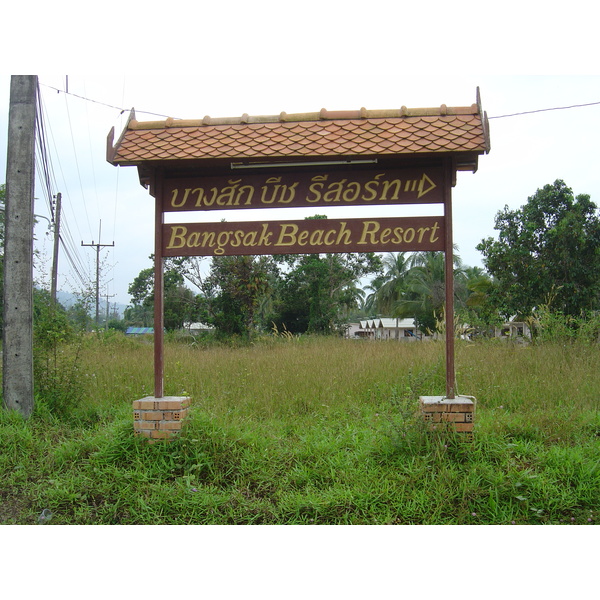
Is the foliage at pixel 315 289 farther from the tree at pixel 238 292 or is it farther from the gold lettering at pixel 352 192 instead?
the gold lettering at pixel 352 192

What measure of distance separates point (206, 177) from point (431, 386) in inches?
149

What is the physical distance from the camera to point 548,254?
50.8ft

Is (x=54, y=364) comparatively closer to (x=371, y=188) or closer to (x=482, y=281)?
(x=371, y=188)

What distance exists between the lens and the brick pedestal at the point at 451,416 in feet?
13.8

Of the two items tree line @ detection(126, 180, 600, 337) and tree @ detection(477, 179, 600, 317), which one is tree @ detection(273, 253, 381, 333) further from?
tree @ detection(477, 179, 600, 317)

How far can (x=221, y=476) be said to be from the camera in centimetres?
409

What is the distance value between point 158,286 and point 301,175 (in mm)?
1732

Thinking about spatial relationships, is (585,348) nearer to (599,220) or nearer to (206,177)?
(206,177)

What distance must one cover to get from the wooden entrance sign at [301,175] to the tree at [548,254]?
38.5 ft

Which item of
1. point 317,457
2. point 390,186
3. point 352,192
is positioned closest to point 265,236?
point 352,192

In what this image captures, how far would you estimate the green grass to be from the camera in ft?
12.1

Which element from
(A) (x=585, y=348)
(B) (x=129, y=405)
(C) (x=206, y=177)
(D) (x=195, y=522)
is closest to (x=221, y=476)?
(D) (x=195, y=522)

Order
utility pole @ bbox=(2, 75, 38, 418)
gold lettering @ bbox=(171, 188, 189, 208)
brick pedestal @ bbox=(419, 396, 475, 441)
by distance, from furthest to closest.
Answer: utility pole @ bbox=(2, 75, 38, 418)
gold lettering @ bbox=(171, 188, 189, 208)
brick pedestal @ bbox=(419, 396, 475, 441)

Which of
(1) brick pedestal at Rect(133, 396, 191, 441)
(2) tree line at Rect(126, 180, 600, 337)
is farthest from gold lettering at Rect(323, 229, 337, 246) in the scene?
(2) tree line at Rect(126, 180, 600, 337)
